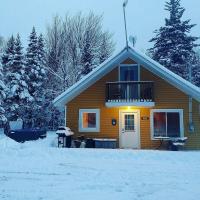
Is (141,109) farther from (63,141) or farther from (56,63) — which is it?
(56,63)

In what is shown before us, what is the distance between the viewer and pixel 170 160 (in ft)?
43.2

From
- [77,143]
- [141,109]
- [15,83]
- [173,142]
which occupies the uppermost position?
[15,83]

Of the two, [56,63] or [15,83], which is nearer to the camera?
[15,83]

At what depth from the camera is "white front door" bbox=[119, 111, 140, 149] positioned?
66.7 ft

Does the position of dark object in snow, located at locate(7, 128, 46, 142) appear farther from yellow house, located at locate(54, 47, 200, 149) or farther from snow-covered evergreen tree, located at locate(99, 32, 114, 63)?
snow-covered evergreen tree, located at locate(99, 32, 114, 63)

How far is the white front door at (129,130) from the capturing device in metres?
20.3

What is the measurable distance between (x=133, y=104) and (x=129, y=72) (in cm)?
222

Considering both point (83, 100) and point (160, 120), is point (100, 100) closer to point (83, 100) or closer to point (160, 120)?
point (83, 100)

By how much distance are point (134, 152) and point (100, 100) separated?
691 centimetres

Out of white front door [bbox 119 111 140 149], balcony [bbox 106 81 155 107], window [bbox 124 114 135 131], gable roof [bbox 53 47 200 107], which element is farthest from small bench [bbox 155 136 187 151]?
gable roof [bbox 53 47 200 107]

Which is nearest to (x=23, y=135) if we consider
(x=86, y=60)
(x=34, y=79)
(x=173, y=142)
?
(x=34, y=79)

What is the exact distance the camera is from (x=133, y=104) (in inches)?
787

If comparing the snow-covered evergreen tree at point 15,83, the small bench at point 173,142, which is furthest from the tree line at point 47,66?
the small bench at point 173,142

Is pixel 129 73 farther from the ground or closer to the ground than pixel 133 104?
farther from the ground
